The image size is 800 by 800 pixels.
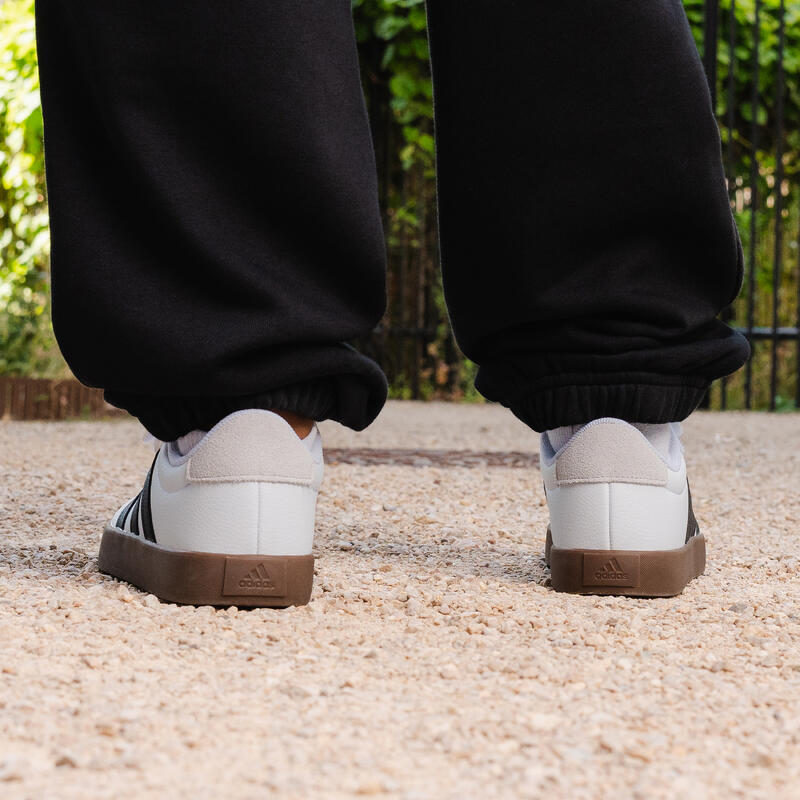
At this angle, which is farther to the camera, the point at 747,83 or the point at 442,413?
the point at 747,83

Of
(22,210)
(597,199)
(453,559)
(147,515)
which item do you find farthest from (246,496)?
(22,210)

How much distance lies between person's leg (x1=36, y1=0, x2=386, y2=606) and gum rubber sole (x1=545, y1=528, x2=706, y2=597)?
0.95ft

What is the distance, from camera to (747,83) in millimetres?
5570

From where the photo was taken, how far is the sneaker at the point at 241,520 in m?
1.02

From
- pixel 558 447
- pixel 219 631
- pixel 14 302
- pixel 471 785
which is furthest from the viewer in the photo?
pixel 14 302

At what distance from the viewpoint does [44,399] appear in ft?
12.9

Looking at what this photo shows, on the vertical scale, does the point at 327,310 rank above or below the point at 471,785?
above

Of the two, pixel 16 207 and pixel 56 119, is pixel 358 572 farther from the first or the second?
pixel 16 207

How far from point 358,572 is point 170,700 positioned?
50cm

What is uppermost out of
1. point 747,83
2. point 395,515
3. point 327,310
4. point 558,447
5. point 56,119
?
point 747,83

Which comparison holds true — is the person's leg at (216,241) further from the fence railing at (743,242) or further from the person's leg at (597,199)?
the fence railing at (743,242)

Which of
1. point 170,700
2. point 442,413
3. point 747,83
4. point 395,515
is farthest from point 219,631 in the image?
point 747,83

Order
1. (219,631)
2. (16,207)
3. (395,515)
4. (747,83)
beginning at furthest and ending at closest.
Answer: (747,83), (16,207), (395,515), (219,631)

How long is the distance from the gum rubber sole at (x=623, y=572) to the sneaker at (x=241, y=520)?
0.29 metres
